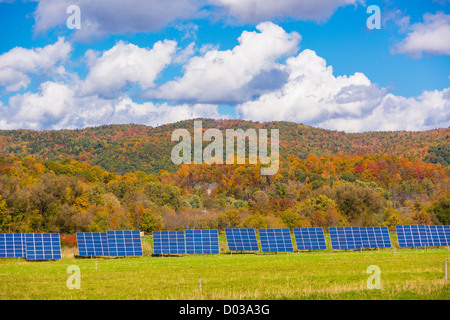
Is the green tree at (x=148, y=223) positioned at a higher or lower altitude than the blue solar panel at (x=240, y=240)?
higher

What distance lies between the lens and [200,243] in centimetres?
5519

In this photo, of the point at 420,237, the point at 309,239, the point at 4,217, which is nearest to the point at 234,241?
the point at 309,239

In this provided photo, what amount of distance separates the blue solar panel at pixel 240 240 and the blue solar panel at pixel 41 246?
17.9 meters

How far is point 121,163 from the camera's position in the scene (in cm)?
A: 18075

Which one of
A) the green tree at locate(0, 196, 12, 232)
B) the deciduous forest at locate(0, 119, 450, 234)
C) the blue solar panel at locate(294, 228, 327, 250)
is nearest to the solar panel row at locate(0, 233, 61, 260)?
the deciduous forest at locate(0, 119, 450, 234)

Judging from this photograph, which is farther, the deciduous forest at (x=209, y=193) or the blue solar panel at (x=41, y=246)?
the deciduous forest at (x=209, y=193)

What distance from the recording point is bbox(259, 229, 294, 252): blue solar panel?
56188 millimetres

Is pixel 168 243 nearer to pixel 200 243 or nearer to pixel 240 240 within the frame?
pixel 200 243

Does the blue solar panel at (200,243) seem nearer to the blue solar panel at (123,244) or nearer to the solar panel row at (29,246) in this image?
the blue solar panel at (123,244)

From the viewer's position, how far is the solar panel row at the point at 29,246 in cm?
4966

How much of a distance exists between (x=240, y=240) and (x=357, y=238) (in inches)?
524

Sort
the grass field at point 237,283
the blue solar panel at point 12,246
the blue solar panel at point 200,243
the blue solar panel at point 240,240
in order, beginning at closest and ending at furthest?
the grass field at point 237,283 < the blue solar panel at point 12,246 < the blue solar panel at point 200,243 < the blue solar panel at point 240,240

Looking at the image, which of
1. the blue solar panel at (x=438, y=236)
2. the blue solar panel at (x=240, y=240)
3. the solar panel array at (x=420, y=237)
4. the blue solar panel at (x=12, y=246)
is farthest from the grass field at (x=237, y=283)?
the blue solar panel at (x=438, y=236)

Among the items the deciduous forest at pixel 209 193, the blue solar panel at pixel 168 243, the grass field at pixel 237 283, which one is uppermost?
the deciduous forest at pixel 209 193
